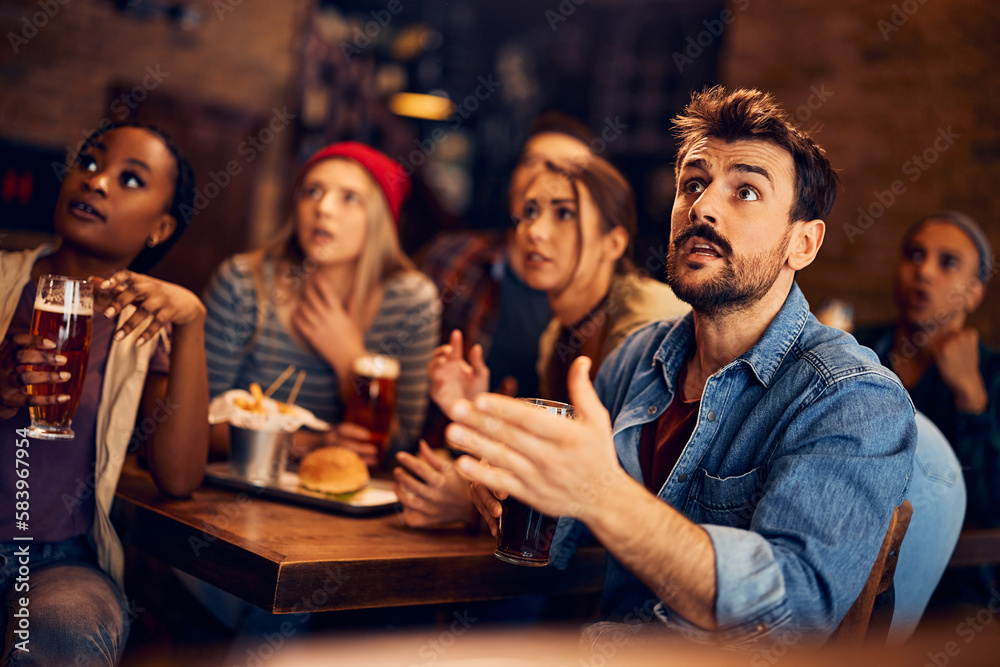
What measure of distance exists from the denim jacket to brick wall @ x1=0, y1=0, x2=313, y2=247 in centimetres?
402

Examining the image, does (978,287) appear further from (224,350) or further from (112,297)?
(112,297)

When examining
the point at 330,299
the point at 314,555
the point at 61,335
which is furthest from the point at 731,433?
the point at 330,299

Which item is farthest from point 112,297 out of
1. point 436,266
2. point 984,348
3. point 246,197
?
point 246,197

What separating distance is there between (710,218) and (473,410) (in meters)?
0.63

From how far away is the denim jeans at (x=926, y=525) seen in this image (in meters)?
1.61

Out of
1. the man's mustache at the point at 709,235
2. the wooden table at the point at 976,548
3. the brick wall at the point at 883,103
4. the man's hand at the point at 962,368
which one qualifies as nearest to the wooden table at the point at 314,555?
the man's mustache at the point at 709,235

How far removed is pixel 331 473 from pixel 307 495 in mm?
77

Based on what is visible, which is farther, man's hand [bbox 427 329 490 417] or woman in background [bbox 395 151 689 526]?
woman in background [bbox 395 151 689 526]

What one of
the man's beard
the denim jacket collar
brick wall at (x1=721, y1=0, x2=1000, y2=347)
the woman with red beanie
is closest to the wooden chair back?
the denim jacket collar

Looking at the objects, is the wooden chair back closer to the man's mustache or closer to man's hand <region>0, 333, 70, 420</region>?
the man's mustache

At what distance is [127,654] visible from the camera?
1.69 metres

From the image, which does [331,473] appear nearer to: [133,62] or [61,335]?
[61,335]

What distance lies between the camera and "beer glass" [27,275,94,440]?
1.41 metres

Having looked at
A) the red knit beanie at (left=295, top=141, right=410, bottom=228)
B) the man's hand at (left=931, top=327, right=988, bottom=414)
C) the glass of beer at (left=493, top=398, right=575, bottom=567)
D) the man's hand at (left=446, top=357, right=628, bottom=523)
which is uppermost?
the red knit beanie at (left=295, top=141, right=410, bottom=228)
